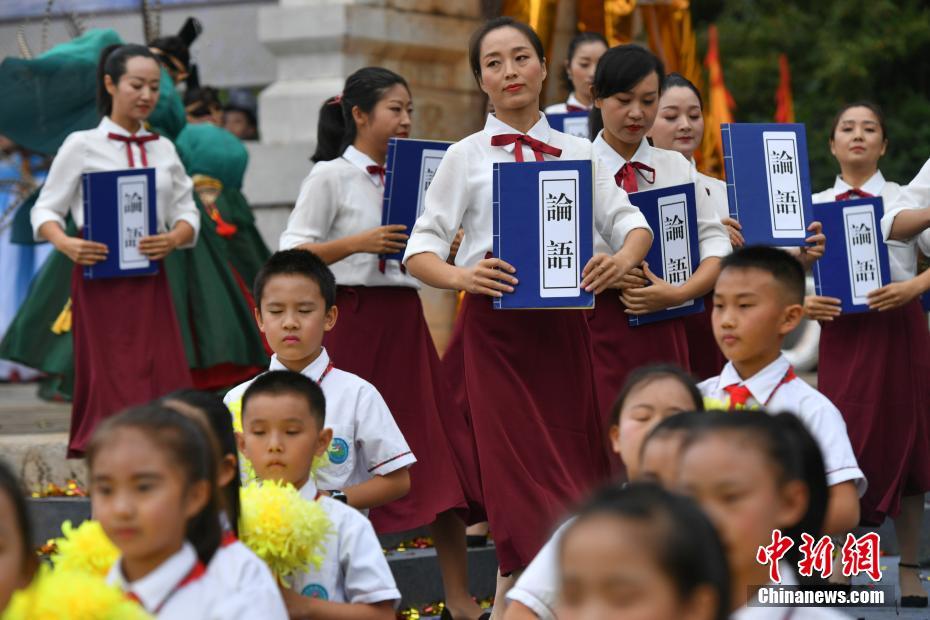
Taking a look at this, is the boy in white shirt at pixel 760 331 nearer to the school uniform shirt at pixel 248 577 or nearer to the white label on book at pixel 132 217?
the school uniform shirt at pixel 248 577

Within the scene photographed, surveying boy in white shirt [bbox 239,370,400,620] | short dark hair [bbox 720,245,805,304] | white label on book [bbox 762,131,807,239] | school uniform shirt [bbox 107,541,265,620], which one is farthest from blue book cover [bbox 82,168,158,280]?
school uniform shirt [bbox 107,541,265,620]

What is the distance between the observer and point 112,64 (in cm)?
739

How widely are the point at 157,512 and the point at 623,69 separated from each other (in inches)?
121

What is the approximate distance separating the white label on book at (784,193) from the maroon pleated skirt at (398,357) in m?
1.31

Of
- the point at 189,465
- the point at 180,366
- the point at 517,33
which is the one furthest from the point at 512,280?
the point at 180,366

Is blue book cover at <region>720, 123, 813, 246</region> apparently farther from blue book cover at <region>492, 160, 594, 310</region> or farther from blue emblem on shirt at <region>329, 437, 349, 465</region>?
blue emblem on shirt at <region>329, 437, 349, 465</region>

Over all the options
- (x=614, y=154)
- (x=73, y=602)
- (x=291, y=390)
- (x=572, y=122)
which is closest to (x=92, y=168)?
(x=572, y=122)

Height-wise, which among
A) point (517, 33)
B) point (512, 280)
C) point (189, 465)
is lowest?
point (189, 465)

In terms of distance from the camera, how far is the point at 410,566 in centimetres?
675

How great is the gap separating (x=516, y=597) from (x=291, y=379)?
103 cm

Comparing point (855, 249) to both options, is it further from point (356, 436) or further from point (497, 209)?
point (356, 436)

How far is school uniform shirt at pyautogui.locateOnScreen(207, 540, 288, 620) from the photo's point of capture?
11.1 ft

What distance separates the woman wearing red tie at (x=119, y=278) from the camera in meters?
7.33

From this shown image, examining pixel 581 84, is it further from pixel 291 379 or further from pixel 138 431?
pixel 138 431
